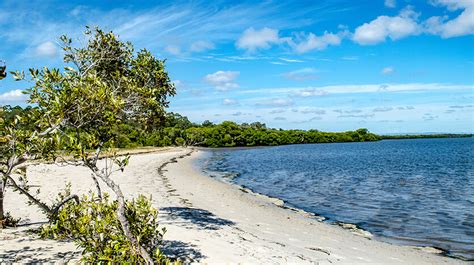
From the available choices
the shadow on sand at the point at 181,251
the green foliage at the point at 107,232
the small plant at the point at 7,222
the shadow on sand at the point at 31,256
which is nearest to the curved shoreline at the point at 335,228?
the shadow on sand at the point at 181,251

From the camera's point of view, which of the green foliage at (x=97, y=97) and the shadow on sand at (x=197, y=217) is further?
the shadow on sand at (x=197, y=217)

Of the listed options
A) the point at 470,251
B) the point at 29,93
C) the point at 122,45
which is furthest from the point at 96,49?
the point at 470,251

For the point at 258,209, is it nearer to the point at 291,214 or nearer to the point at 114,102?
the point at 291,214

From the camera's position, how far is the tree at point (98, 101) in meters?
8.71

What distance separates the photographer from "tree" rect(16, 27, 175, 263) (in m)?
8.71

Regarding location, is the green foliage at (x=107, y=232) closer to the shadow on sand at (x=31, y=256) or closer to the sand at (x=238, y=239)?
the shadow on sand at (x=31, y=256)

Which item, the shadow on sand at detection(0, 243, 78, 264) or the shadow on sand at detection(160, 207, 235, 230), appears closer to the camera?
the shadow on sand at detection(0, 243, 78, 264)

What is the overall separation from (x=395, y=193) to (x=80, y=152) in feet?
105

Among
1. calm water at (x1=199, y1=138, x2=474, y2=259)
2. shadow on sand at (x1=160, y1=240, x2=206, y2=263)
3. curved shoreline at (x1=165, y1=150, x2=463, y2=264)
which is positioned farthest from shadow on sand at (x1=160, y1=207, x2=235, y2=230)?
calm water at (x1=199, y1=138, x2=474, y2=259)

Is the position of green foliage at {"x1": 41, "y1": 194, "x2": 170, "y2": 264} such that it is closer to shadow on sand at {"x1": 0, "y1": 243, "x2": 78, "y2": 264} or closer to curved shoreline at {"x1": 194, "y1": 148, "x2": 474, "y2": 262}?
shadow on sand at {"x1": 0, "y1": 243, "x2": 78, "y2": 264}

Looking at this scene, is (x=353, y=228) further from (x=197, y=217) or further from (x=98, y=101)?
(x=98, y=101)

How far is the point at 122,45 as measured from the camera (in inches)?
536

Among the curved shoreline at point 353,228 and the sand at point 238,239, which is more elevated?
the sand at point 238,239

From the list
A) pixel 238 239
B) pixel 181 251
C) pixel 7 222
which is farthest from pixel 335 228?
pixel 7 222
